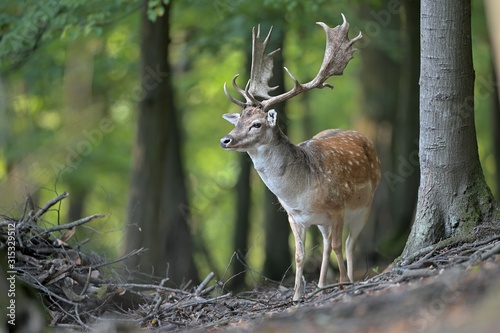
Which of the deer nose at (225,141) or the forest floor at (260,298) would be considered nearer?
the forest floor at (260,298)

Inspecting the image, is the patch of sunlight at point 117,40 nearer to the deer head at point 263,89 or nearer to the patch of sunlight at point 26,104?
the patch of sunlight at point 26,104

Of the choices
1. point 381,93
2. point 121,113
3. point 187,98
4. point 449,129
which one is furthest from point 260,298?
point 121,113

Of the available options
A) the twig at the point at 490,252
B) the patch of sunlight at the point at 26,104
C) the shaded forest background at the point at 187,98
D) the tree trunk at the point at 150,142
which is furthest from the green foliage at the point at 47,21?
the patch of sunlight at the point at 26,104

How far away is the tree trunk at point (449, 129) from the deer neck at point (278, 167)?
4.65ft

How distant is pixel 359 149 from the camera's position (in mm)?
10219

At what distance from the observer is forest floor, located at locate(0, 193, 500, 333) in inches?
215

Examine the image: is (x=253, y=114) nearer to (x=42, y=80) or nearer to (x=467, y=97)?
(x=467, y=97)

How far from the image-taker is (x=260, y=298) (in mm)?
9625

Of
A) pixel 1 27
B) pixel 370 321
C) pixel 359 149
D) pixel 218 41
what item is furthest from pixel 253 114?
pixel 218 41

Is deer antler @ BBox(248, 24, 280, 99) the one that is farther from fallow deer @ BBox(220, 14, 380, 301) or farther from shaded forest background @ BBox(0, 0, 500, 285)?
shaded forest background @ BBox(0, 0, 500, 285)

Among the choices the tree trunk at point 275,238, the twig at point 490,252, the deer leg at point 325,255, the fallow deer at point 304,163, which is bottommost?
the tree trunk at point 275,238

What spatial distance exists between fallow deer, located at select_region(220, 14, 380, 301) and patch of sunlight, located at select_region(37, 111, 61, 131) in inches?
499

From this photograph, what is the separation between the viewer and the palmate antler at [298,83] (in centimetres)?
917

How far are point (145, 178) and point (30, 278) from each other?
15.9 feet
